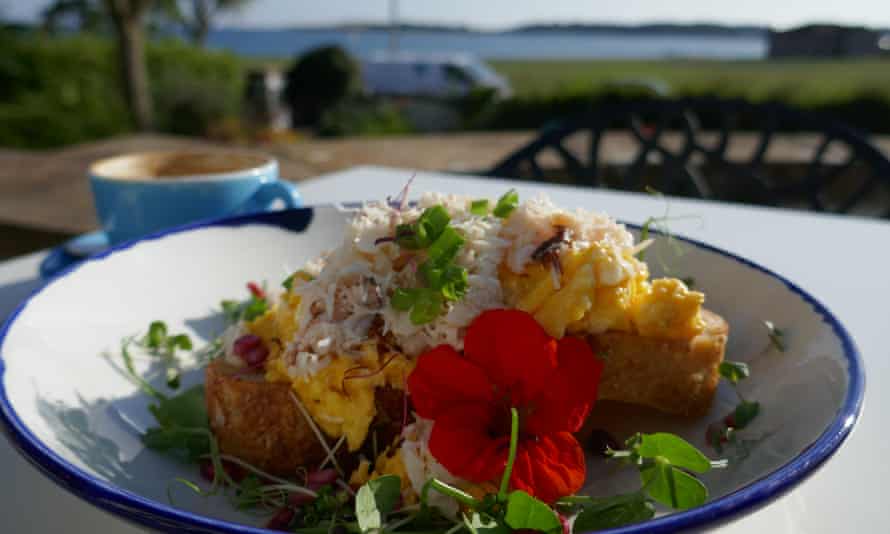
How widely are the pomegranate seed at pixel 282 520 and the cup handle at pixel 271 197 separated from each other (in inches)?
32.1

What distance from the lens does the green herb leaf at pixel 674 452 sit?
0.74 meters

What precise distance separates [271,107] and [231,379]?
13519 mm

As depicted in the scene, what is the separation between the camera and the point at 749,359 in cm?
103

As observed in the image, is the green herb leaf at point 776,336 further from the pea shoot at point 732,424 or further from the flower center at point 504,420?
A: the flower center at point 504,420

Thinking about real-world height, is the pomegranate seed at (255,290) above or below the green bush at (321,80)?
above

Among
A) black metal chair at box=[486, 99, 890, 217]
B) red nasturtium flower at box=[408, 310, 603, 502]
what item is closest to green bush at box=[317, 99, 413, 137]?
black metal chair at box=[486, 99, 890, 217]

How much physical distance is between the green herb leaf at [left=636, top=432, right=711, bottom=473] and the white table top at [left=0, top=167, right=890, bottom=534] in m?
0.09

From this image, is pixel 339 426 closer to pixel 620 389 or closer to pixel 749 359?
pixel 620 389

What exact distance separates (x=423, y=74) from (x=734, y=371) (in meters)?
21.8

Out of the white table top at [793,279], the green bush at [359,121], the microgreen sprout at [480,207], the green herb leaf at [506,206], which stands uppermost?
the green herb leaf at [506,206]

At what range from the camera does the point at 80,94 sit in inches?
501

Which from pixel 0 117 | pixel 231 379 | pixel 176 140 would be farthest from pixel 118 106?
pixel 231 379

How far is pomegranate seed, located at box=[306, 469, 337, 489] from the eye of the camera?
85 cm

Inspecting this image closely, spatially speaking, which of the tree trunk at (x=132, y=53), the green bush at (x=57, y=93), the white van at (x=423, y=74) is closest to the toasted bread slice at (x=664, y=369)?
the tree trunk at (x=132, y=53)
